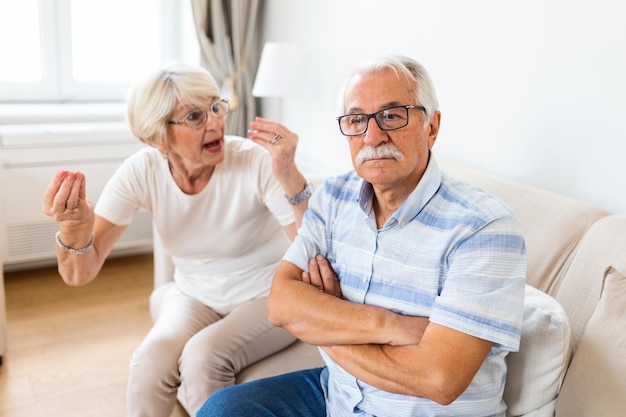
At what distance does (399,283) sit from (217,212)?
2.59ft

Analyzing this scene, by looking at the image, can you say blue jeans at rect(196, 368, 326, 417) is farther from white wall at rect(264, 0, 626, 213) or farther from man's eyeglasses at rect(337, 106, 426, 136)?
white wall at rect(264, 0, 626, 213)

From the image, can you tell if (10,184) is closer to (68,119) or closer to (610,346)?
(68,119)

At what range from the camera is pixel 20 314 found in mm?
2855

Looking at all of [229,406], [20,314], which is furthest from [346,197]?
[20,314]

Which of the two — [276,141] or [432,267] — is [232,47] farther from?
[432,267]

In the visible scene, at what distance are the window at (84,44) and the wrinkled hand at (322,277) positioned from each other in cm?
241

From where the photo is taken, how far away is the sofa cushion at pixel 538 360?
4.12 ft

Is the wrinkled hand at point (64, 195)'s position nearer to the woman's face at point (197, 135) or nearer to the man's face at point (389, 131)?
the woman's face at point (197, 135)

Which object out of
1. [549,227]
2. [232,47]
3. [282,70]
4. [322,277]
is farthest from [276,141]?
[232,47]

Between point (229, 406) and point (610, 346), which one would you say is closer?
point (610, 346)

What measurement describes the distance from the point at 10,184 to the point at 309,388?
2.16m

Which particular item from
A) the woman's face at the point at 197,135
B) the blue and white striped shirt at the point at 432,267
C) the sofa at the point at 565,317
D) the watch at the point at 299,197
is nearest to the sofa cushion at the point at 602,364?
the sofa at the point at 565,317

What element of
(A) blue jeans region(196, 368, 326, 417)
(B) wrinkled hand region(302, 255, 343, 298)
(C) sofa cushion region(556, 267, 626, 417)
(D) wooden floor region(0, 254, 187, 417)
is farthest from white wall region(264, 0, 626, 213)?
(D) wooden floor region(0, 254, 187, 417)

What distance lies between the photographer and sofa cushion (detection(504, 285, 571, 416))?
49.4 inches
